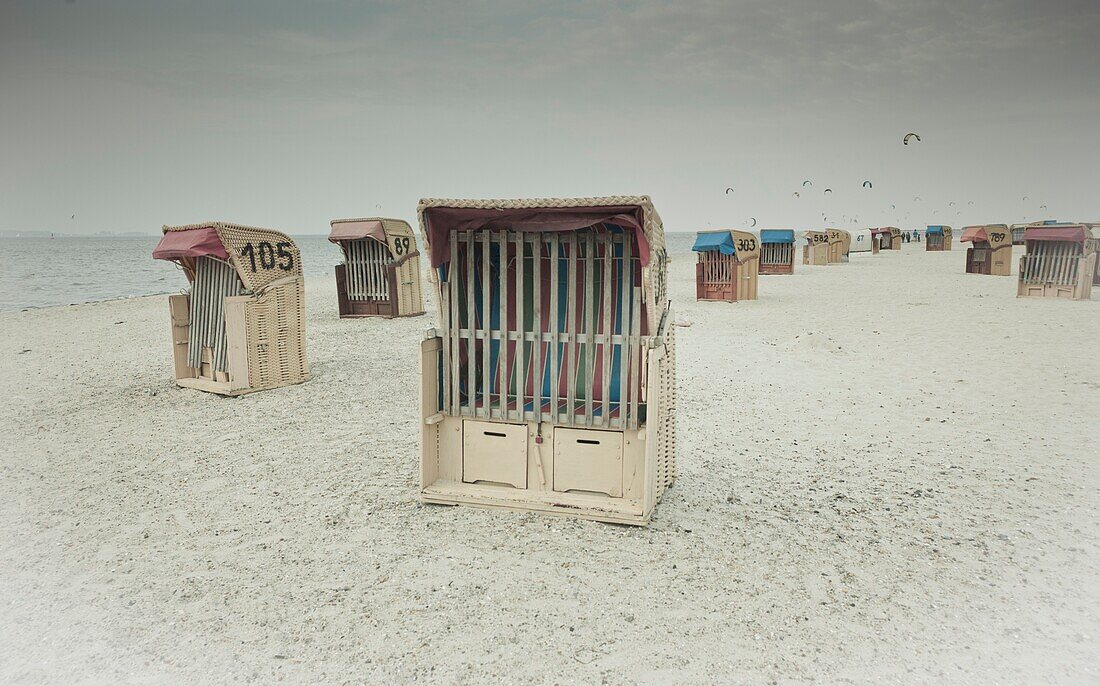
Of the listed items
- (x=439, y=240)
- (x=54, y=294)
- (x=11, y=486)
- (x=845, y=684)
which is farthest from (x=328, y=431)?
(x=54, y=294)

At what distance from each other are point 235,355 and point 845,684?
9000 mm

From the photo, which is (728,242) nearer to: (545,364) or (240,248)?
(240,248)

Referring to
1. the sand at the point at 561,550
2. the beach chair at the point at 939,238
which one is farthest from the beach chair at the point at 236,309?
the beach chair at the point at 939,238

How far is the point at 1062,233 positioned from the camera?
61.5 ft

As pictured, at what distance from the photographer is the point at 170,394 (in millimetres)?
10164

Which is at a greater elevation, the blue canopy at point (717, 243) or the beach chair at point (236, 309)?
the blue canopy at point (717, 243)

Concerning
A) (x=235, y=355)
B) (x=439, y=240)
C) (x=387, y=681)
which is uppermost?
(x=439, y=240)

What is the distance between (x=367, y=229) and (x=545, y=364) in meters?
12.5

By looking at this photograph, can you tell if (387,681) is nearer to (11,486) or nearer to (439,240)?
(439,240)

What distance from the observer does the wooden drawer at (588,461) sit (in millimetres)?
5574

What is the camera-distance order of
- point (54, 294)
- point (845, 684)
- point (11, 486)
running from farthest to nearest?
point (54, 294)
point (11, 486)
point (845, 684)

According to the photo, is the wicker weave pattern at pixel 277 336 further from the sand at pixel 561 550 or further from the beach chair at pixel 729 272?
the beach chair at pixel 729 272

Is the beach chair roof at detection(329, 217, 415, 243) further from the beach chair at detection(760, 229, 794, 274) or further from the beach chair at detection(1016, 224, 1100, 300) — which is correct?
the beach chair at detection(760, 229, 794, 274)

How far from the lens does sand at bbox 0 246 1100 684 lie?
12.3 feet
